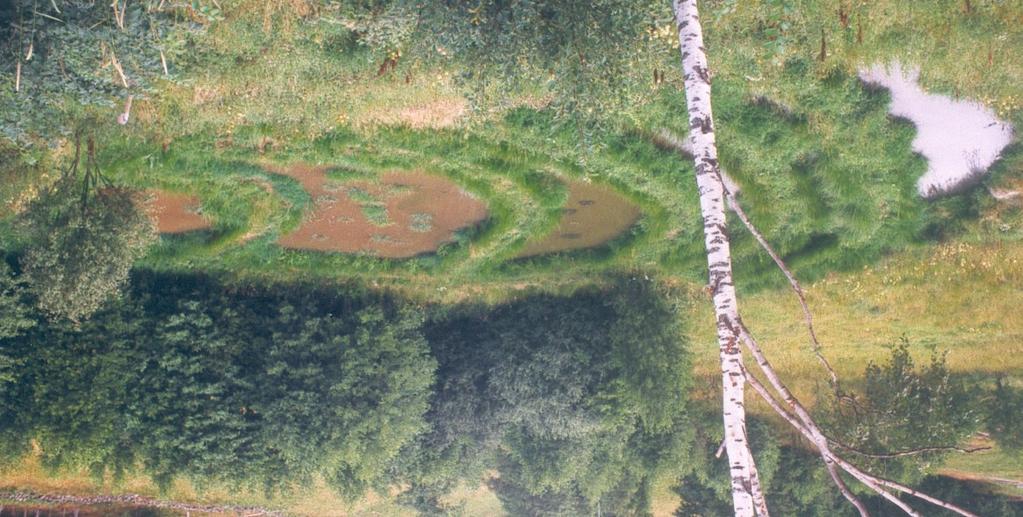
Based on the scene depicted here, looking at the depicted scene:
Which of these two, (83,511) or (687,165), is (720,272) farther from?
(83,511)

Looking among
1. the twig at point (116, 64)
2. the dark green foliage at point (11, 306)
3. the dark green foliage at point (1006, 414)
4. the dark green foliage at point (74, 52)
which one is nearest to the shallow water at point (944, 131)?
the dark green foliage at point (1006, 414)

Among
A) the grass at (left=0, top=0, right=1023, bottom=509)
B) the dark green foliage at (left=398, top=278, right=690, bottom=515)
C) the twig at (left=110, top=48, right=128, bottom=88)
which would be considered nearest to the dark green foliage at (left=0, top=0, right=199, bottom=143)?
the twig at (left=110, top=48, right=128, bottom=88)

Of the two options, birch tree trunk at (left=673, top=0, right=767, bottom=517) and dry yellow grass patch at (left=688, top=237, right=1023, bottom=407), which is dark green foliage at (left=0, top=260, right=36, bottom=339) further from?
dry yellow grass patch at (left=688, top=237, right=1023, bottom=407)

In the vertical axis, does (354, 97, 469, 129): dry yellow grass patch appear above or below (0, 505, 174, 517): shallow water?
above

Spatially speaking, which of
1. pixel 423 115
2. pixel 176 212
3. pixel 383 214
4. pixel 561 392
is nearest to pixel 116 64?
pixel 176 212

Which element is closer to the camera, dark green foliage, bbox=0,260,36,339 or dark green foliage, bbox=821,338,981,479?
dark green foliage, bbox=0,260,36,339

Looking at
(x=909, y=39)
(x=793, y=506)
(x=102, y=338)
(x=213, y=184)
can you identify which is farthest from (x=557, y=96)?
(x=793, y=506)
